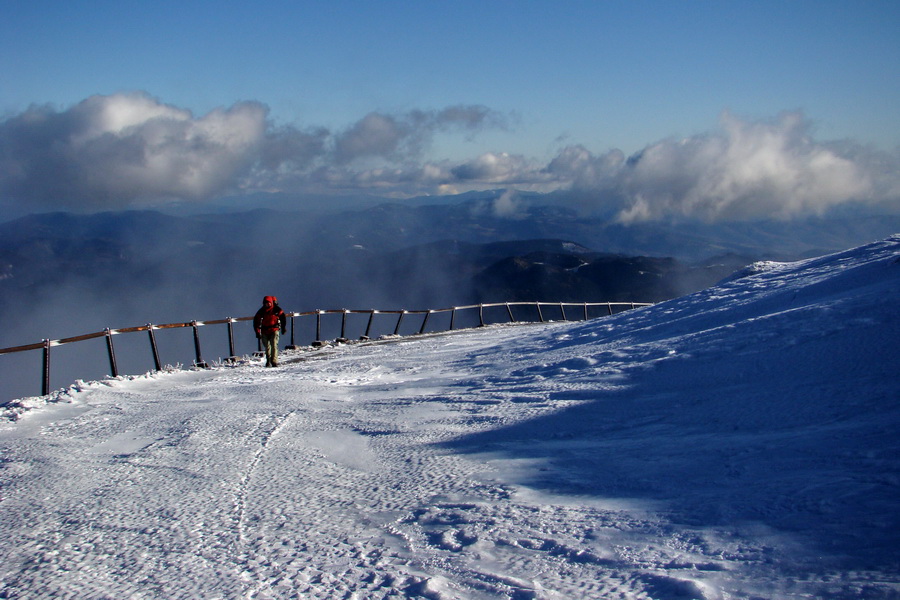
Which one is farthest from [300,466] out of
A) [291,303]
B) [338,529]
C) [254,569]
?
[291,303]

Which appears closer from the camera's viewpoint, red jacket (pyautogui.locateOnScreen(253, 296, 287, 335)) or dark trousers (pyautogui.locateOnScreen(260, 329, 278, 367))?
dark trousers (pyautogui.locateOnScreen(260, 329, 278, 367))

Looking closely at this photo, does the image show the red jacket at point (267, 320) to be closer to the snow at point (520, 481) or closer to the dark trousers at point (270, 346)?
the dark trousers at point (270, 346)

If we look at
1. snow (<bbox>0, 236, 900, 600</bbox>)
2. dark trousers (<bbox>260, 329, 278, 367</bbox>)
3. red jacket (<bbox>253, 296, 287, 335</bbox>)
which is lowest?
snow (<bbox>0, 236, 900, 600</bbox>)

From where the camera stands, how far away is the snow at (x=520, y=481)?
Answer: 11.9ft

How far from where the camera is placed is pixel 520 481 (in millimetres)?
5141

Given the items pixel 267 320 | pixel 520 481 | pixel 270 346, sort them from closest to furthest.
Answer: pixel 520 481
pixel 270 346
pixel 267 320

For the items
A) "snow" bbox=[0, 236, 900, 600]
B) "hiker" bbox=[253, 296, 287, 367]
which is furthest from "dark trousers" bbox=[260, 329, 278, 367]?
"snow" bbox=[0, 236, 900, 600]

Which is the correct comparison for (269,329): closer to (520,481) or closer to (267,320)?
(267,320)

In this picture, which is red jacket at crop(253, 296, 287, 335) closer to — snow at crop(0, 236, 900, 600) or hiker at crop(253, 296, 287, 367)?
hiker at crop(253, 296, 287, 367)

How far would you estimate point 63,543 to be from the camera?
14.8 feet

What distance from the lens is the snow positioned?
11.9 ft

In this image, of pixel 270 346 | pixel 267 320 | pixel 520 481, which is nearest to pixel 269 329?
pixel 267 320

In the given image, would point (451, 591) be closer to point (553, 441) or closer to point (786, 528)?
point (786, 528)

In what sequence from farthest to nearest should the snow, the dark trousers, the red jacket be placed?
the red jacket → the dark trousers → the snow
